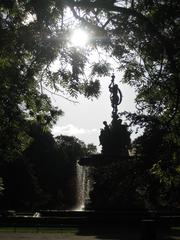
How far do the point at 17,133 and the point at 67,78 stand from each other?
14.7 feet

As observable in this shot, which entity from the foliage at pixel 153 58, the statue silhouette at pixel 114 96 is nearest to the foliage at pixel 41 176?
the statue silhouette at pixel 114 96

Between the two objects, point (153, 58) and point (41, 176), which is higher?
point (41, 176)

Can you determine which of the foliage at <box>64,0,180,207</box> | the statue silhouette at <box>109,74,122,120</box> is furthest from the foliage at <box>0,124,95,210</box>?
the foliage at <box>64,0,180,207</box>

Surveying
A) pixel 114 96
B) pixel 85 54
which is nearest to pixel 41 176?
pixel 114 96

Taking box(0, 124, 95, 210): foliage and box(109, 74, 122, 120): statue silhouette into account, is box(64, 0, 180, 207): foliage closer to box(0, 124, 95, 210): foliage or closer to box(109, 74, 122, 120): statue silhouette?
box(109, 74, 122, 120): statue silhouette

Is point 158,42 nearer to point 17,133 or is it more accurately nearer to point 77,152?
point 17,133

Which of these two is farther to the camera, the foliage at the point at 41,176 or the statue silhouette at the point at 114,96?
the foliage at the point at 41,176

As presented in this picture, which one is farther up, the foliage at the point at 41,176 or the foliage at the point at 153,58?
the foliage at the point at 41,176

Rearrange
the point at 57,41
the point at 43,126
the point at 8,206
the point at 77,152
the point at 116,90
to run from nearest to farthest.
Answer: the point at 57,41
the point at 43,126
the point at 116,90
the point at 8,206
the point at 77,152

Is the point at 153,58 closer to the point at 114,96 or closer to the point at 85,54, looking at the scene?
the point at 85,54

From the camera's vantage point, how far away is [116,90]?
3275 cm

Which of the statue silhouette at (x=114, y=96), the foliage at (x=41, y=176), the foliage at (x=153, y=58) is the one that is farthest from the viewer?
the foliage at (x=41, y=176)

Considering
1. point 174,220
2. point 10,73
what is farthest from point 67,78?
point 174,220

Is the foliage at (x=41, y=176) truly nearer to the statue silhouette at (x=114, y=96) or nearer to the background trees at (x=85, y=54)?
the statue silhouette at (x=114, y=96)
